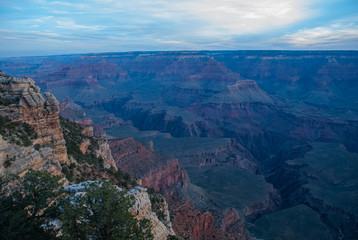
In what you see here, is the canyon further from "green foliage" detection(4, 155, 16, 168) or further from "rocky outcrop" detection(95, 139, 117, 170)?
"rocky outcrop" detection(95, 139, 117, 170)

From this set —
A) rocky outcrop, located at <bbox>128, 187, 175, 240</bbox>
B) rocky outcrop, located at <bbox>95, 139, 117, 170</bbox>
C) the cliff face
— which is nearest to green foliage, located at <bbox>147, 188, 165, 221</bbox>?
rocky outcrop, located at <bbox>128, 187, 175, 240</bbox>

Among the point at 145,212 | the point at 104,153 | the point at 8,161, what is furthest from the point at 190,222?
the point at 8,161

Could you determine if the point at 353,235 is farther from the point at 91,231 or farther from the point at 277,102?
the point at 277,102

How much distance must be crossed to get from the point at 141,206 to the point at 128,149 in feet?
125

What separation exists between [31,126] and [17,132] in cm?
156

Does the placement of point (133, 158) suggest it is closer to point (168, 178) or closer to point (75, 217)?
point (168, 178)

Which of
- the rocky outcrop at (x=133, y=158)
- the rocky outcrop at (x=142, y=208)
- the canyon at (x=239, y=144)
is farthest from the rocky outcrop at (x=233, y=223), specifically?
the rocky outcrop at (x=142, y=208)

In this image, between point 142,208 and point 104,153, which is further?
point 104,153

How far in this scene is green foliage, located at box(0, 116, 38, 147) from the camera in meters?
17.5

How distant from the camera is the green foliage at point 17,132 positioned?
17.5 meters

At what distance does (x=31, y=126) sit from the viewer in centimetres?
2025

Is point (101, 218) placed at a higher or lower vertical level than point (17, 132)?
lower

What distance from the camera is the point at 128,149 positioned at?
53.3 metres

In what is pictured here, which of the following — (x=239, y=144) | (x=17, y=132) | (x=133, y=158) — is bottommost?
(x=239, y=144)
